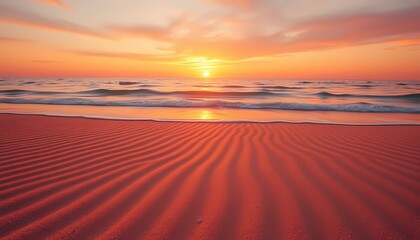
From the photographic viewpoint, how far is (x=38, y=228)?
1825 millimetres

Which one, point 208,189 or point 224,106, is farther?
point 224,106

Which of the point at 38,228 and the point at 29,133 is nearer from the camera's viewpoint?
the point at 38,228

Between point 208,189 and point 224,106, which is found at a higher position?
point 208,189

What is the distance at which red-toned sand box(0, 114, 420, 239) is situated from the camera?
1857 millimetres

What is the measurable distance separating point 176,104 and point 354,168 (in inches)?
412

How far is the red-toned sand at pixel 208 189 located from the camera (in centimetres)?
186

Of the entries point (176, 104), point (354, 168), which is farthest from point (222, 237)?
point (176, 104)

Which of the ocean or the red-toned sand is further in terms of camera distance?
the ocean

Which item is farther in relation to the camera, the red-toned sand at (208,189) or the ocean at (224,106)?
the ocean at (224,106)

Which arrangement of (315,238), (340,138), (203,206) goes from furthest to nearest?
(340,138) → (203,206) → (315,238)

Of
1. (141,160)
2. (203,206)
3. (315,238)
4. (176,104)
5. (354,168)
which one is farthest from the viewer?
(176,104)

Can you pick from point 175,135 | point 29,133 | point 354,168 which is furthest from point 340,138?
point 29,133

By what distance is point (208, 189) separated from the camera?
8.29ft

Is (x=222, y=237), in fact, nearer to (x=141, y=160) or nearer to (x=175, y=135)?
(x=141, y=160)
